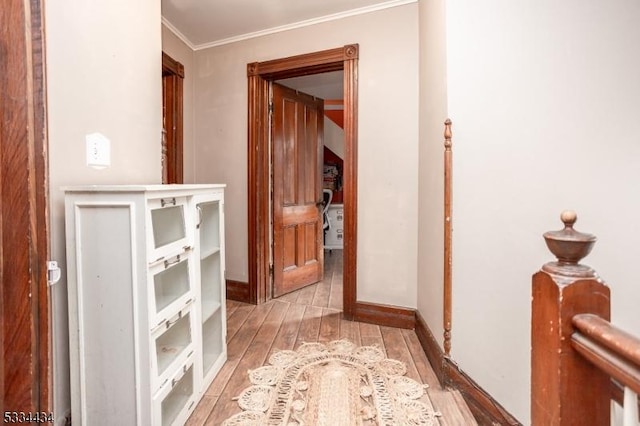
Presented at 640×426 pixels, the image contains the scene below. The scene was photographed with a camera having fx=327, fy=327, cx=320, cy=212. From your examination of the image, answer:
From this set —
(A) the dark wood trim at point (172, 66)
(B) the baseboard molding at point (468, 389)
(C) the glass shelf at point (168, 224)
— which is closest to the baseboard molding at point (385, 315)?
(B) the baseboard molding at point (468, 389)

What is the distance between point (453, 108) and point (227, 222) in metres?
2.25

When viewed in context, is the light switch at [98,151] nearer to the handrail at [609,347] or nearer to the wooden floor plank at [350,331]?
the handrail at [609,347]

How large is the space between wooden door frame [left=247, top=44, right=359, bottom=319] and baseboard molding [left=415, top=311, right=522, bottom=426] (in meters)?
0.87

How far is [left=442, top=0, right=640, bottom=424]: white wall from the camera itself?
1230 mm

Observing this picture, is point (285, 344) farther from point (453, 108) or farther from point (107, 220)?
point (453, 108)

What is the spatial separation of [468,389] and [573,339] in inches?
47.4

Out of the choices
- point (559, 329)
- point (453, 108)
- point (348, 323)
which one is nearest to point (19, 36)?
point (559, 329)

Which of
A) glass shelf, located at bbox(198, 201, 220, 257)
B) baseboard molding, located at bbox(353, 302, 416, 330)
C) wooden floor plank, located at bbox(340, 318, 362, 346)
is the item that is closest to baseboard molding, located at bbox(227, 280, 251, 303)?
wooden floor plank, located at bbox(340, 318, 362, 346)

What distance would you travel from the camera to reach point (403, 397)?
5.38 ft

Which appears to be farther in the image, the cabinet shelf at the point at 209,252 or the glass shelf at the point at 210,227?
the glass shelf at the point at 210,227

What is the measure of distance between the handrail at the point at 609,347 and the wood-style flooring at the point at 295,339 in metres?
1.16

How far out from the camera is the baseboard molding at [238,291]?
3.07 meters

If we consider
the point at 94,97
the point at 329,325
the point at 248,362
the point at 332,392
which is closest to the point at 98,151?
the point at 94,97

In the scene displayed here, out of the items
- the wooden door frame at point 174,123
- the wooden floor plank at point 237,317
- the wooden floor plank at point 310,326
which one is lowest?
the wooden floor plank at point 310,326
